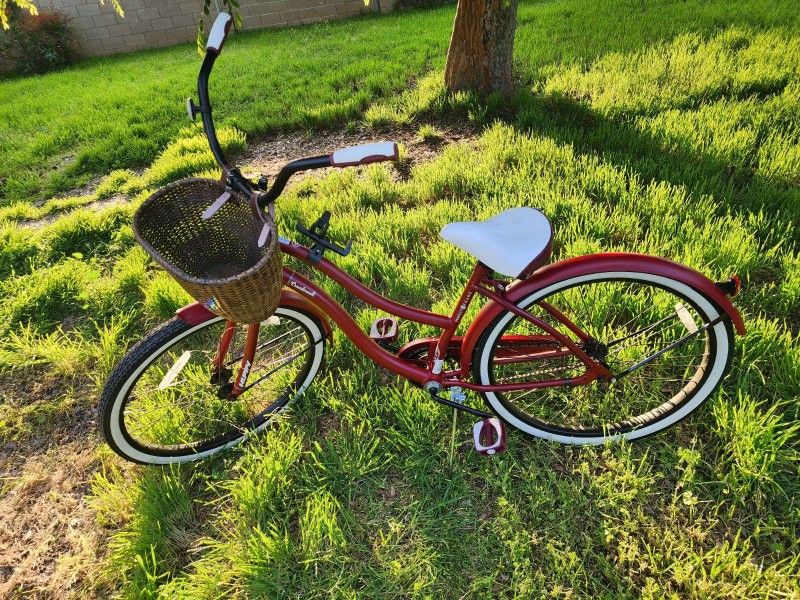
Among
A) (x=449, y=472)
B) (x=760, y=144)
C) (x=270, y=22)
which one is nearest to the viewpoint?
(x=449, y=472)

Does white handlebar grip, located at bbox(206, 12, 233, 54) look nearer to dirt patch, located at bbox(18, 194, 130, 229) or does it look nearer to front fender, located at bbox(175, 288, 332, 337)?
front fender, located at bbox(175, 288, 332, 337)

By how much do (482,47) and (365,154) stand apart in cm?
400

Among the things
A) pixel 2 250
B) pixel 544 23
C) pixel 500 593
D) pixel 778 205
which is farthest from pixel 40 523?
pixel 544 23

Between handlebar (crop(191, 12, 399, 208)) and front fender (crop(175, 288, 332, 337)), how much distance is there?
1.38 ft

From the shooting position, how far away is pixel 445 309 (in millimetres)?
2480

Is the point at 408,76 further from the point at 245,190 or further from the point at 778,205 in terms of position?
the point at 245,190

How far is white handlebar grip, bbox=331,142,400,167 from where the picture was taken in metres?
1.16

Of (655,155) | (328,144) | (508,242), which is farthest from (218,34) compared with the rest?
(328,144)

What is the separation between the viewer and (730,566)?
160cm

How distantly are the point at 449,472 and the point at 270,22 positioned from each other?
39.5ft

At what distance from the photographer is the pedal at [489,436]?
198 centimetres

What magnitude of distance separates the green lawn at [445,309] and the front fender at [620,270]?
606 millimetres

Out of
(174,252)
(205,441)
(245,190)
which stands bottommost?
(205,441)

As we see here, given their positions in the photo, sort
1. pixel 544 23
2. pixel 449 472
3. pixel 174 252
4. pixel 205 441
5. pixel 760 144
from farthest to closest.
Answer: pixel 544 23 < pixel 760 144 < pixel 205 441 < pixel 449 472 < pixel 174 252
